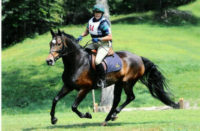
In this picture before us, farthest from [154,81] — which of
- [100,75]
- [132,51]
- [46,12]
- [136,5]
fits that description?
[136,5]

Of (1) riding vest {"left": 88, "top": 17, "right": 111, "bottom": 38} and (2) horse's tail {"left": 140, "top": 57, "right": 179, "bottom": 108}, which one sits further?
(2) horse's tail {"left": 140, "top": 57, "right": 179, "bottom": 108}

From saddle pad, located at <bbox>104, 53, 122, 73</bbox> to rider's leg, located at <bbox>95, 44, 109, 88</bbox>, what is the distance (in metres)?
0.21

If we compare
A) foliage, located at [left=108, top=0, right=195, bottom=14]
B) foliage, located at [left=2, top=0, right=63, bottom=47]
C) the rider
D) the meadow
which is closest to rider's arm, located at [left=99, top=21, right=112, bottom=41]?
the rider

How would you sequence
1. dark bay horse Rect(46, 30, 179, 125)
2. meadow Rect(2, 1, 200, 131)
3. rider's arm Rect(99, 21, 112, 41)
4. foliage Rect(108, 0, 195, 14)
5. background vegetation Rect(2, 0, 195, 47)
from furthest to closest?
foliage Rect(108, 0, 195, 14), background vegetation Rect(2, 0, 195, 47), meadow Rect(2, 1, 200, 131), rider's arm Rect(99, 21, 112, 41), dark bay horse Rect(46, 30, 179, 125)

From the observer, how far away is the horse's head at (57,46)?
9859 millimetres

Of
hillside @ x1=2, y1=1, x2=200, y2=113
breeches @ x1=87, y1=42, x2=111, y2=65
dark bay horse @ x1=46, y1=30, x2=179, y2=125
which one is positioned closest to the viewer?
dark bay horse @ x1=46, y1=30, x2=179, y2=125

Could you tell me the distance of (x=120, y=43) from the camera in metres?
40.4

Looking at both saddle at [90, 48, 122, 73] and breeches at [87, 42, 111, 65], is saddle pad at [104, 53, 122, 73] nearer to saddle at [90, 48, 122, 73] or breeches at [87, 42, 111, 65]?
saddle at [90, 48, 122, 73]

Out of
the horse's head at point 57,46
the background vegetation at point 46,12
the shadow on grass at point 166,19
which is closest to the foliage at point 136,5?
the background vegetation at point 46,12

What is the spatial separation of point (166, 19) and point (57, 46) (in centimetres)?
4705

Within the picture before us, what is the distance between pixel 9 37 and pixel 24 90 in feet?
99.2

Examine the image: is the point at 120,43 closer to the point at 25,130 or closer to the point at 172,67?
the point at 172,67

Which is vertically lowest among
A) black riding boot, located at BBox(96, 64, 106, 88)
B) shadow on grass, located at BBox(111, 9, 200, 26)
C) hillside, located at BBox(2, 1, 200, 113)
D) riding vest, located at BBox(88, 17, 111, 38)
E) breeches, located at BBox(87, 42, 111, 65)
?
hillside, located at BBox(2, 1, 200, 113)

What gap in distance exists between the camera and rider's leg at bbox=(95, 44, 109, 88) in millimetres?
10516
